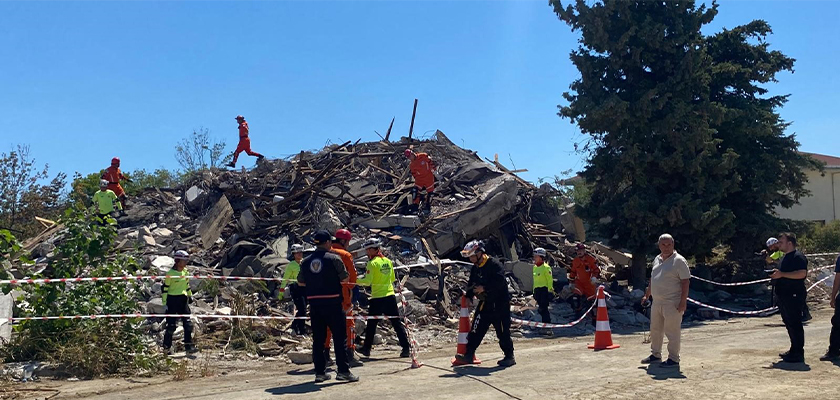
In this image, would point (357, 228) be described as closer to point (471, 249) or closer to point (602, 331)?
point (602, 331)

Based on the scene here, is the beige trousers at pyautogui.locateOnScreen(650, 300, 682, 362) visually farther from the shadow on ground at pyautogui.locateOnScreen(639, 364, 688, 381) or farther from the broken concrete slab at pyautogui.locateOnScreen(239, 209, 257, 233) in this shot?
the broken concrete slab at pyautogui.locateOnScreen(239, 209, 257, 233)

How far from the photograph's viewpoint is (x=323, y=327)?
8.27m

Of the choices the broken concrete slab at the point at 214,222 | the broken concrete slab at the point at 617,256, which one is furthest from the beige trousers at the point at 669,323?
the broken concrete slab at the point at 214,222

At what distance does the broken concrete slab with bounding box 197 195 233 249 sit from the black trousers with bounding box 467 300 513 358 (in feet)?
32.4

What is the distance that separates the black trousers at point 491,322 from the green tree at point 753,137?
10.3 meters

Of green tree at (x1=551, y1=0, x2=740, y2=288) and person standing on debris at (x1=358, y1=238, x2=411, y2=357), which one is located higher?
green tree at (x1=551, y1=0, x2=740, y2=288)

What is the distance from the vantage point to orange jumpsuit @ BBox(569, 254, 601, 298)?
14977 mm

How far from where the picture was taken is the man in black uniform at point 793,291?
28.6ft

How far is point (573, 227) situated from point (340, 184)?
6.78m

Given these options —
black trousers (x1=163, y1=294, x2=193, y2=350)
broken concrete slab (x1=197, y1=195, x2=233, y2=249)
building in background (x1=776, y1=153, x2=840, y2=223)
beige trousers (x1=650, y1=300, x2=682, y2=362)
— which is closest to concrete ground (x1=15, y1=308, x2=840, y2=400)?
beige trousers (x1=650, y1=300, x2=682, y2=362)

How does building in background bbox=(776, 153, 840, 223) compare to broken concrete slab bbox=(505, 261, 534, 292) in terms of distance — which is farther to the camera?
building in background bbox=(776, 153, 840, 223)

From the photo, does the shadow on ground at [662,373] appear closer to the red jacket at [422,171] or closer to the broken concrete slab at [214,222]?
the red jacket at [422,171]

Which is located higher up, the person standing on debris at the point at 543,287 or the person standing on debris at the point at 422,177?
the person standing on debris at the point at 422,177

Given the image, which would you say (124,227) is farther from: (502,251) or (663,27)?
(663,27)
